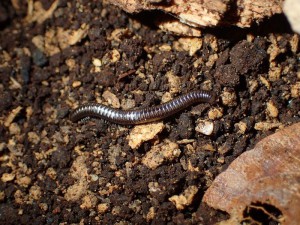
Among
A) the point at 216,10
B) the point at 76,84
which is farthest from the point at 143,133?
the point at 216,10

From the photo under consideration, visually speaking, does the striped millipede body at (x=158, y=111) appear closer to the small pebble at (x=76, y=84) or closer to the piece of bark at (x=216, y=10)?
the small pebble at (x=76, y=84)

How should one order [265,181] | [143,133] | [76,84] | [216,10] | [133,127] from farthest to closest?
[76,84], [133,127], [143,133], [216,10], [265,181]

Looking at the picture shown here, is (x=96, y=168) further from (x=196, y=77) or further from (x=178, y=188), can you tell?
(x=196, y=77)

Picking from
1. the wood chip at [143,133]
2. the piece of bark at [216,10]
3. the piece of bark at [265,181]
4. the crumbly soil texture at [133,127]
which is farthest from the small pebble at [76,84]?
the piece of bark at [265,181]

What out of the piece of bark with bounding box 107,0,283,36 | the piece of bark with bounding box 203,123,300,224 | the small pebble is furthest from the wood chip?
the piece of bark with bounding box 107,0,283,36

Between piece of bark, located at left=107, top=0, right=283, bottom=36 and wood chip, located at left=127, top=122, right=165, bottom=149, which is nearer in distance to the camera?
piece of bark, located at left=107, top=0, right=283, bottom=36

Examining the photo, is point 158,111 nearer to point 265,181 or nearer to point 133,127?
point 133,127

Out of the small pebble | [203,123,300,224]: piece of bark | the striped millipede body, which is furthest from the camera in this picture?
the small pebble

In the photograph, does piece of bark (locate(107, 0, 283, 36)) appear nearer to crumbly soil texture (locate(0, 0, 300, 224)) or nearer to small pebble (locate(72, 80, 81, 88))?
crumbly soil texture (locate(0, 0, 300, 224))
